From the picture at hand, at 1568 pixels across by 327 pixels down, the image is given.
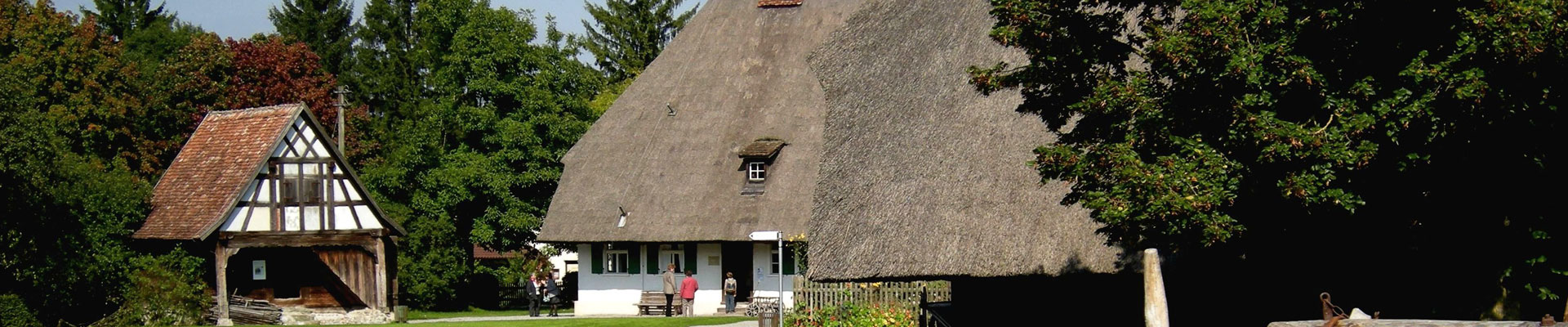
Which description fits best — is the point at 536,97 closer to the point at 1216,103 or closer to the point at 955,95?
the point at 955,95

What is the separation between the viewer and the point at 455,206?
154 ft

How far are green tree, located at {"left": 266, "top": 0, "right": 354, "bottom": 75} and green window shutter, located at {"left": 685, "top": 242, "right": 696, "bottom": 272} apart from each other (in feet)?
106

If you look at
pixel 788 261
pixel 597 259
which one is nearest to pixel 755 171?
pixel 788 261

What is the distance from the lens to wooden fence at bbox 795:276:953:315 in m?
26.2

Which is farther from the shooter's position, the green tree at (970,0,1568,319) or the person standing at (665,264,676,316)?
the person standing at (665,264,676,316)

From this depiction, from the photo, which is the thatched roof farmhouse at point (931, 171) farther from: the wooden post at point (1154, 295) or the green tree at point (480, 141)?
the green tree at point (480, 141)

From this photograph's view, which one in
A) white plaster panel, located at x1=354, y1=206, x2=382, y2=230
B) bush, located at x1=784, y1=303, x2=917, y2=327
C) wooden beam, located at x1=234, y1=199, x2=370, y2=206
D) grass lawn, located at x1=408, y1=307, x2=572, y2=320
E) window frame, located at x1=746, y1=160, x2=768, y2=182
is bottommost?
grass lawn, located at x1=408, y1=307, x2=572, y2=320

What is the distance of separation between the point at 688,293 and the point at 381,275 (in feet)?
23.9

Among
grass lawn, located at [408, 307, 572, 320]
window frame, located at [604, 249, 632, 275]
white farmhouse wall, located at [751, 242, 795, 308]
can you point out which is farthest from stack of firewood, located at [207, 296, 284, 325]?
white farmhouse wall, located at [751, 242, 795, 308]

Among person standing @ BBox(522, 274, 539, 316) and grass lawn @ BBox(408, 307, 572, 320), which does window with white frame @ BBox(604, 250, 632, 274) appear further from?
grass lawn @ BBox(408, 307, 572, 320)

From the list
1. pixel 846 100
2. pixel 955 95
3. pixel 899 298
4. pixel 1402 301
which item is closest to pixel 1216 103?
pixel 1402 301

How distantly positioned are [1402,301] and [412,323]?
27.3 metres

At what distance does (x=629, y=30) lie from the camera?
221 ft

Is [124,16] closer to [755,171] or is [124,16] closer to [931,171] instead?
[755,171]
